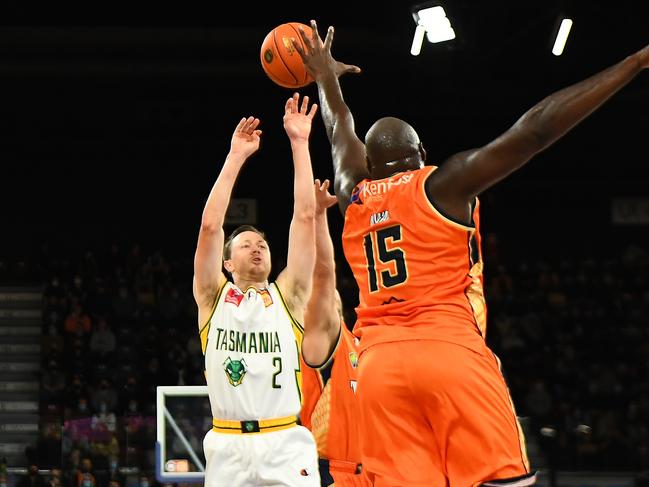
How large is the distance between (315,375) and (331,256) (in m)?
0.93

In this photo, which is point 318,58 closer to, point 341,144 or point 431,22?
point 341,144

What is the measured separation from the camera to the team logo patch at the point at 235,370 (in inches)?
211

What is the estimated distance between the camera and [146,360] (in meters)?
18.7

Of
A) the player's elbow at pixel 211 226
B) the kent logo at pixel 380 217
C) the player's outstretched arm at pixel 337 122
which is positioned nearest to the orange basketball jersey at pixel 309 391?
the player's elbow at pixel 211 226

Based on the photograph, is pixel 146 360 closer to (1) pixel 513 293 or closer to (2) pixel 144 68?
(2) pixel 144 68

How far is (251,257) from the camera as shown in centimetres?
570

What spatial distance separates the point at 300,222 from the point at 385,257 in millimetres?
1171

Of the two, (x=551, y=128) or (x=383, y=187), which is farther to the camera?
(x=383, y=187)

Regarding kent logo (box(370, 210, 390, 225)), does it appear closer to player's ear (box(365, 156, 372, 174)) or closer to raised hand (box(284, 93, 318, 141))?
player's ear (box(365, 156, 372, 174))

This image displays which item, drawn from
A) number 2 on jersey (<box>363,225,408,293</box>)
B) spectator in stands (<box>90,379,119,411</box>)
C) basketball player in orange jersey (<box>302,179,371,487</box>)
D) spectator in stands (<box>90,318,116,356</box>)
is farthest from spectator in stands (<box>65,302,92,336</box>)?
number 2 on jersey (<box>363,225,408,293</box>)

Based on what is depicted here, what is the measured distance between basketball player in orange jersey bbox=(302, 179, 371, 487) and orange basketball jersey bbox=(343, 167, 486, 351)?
4.88 ft

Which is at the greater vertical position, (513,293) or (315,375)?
(513,293)

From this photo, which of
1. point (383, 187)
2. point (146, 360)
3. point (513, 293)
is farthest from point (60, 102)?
point (383, 187)

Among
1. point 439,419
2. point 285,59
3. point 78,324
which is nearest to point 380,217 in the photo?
point 439,419
